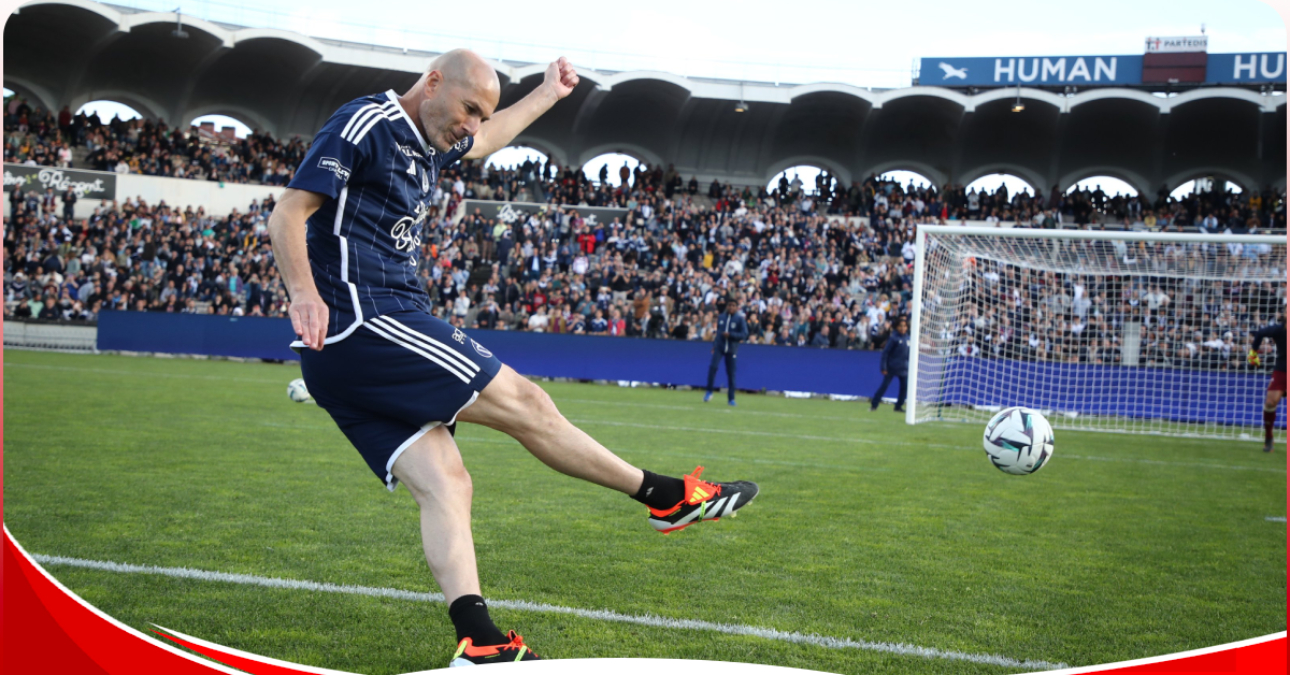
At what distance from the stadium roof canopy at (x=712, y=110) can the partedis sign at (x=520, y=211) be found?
360cm

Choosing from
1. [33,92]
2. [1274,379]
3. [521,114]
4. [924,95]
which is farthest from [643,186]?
[521,114]

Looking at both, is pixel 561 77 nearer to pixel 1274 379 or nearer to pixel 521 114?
pixel 521 114

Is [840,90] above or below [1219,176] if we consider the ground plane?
above

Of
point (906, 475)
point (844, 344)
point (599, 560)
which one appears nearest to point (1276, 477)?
point (906, 475)

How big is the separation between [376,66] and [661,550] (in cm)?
2834

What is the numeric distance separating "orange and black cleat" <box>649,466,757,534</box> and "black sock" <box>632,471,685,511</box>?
0.02 metres

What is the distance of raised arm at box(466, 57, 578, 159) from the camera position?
3.88 m

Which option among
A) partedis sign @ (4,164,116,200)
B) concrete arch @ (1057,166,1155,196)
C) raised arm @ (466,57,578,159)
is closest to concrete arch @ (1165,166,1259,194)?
concrete arch @ (1057,166,1155,196)

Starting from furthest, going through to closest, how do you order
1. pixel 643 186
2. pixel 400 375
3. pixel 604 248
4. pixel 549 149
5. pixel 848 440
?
pixel 549 149 < pixel 643 186 < pixel 604 248 < pixel 848 440 < pixel 400 375

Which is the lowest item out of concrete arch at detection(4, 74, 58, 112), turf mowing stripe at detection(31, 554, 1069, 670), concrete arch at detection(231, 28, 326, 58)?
turf mowing stripe at detection(31, 554, 1069, 670)

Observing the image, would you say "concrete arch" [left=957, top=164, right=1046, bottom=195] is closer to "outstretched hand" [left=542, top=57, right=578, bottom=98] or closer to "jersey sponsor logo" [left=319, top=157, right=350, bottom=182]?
"outstretched hand" [left=542, top=57, right=578, bottom=98]

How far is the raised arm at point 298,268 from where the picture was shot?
8.91 feet

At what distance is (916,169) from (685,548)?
31.4 m

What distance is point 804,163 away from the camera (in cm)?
3400
